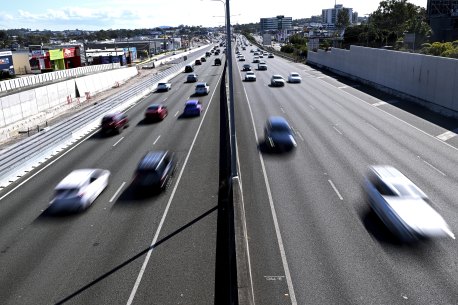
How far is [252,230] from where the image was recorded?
1423cm

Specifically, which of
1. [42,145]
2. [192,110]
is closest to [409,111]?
[192,110]

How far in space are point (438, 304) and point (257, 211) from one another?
7.02 meters

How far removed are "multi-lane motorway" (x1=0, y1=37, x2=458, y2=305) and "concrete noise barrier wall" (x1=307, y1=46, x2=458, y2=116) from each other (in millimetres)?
5021

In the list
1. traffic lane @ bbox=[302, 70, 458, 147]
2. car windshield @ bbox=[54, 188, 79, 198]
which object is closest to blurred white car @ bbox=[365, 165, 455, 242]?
traffic lane @ bbox=[302, 70, 458, 147]

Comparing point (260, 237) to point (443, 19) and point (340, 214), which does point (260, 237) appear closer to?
point (340, 214)

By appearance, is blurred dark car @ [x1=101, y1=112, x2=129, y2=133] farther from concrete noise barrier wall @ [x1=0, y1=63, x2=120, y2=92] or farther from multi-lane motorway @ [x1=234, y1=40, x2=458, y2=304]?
concrete noise barrier wall @ [x1=0, y1=63, x2=120, y2=92]

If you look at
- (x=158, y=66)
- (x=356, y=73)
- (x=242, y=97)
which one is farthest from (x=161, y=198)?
(x=158, y=66)

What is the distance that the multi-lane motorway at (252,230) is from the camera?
36.4ft

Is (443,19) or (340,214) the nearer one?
(340,214)

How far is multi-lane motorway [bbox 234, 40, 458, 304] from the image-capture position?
35.7 feet

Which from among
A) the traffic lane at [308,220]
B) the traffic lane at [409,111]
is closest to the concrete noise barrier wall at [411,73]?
the traffic lane at [409,111]

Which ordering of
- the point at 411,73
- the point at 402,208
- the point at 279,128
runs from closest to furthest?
the point at 402,208 → the point at 279,128 → the point at 411,73

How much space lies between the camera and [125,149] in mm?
26078

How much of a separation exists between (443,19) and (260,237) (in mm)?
86251
